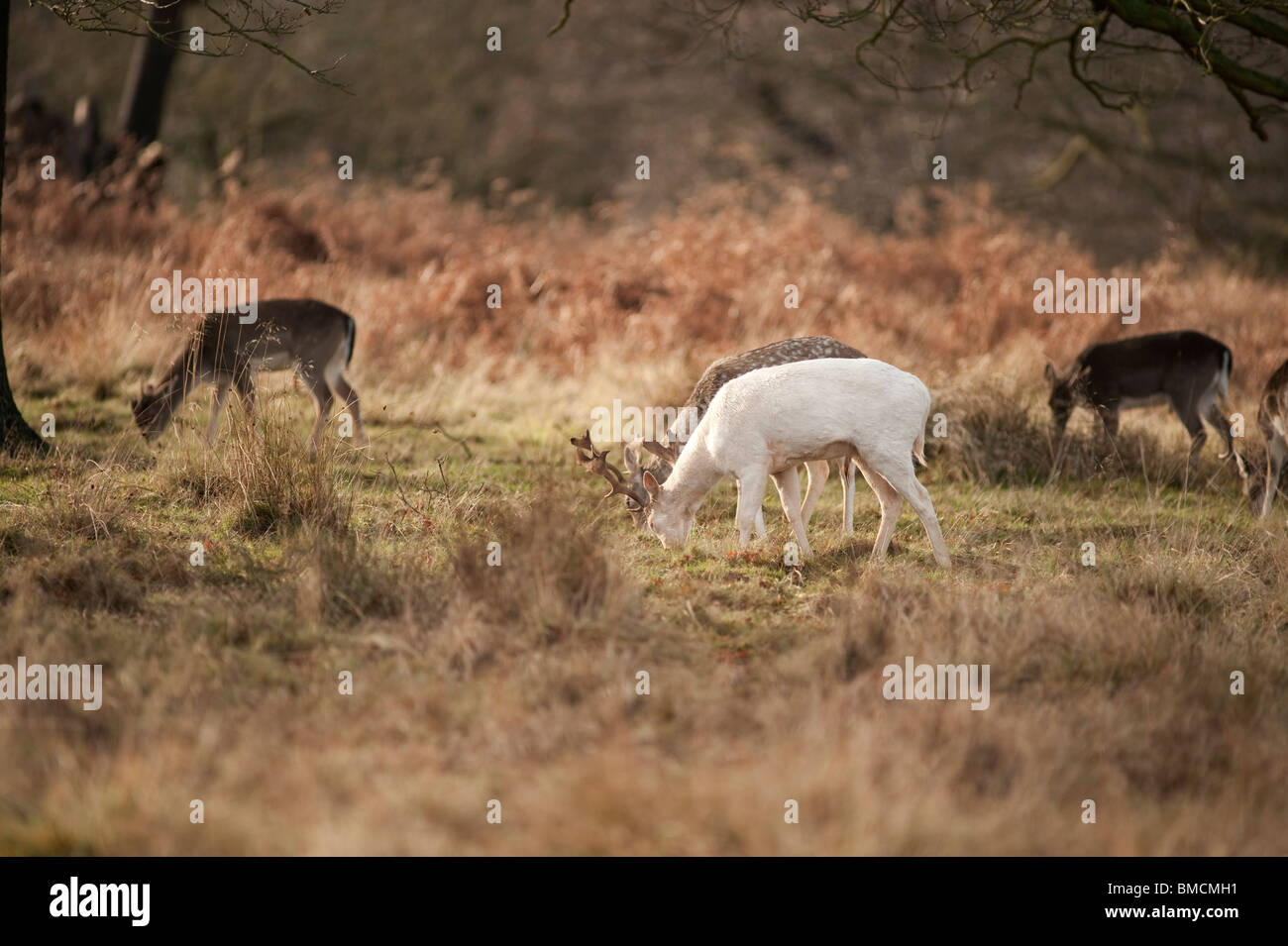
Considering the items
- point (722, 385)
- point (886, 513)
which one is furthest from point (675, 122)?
point (886, 513)

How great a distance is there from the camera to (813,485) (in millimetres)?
8586

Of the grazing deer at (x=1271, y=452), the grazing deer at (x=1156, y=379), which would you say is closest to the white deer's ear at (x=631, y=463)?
the grazing deer at (x=1156, y=379)

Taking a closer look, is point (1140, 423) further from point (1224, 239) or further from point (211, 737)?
point (1224, 239)

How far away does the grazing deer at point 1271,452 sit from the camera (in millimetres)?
8867

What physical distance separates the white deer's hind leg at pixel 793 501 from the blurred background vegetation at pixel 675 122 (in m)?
8.67

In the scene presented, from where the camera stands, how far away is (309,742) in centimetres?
462

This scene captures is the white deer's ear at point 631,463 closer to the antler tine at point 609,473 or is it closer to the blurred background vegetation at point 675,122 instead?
the antler tine at point 609,473

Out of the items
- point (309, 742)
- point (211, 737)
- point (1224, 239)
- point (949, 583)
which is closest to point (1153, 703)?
point (949, 583)

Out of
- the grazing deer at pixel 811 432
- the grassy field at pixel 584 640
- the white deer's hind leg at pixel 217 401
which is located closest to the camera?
the grassy field at pixel 584 640

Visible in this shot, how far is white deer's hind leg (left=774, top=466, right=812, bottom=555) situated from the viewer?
24.7ft

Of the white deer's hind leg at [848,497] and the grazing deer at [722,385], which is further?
the white deer's hind leg at [848,497]

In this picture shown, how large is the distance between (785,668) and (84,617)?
349 centimetres
